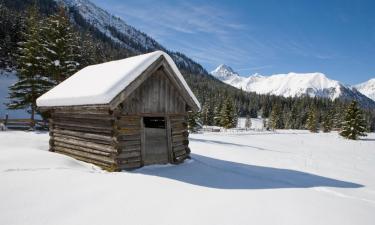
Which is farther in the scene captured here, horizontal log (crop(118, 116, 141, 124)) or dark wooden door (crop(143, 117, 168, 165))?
dark wooden door (crop(143, 117, 168, 165))

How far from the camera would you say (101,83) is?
13234mm

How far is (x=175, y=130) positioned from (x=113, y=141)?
3.80 meters

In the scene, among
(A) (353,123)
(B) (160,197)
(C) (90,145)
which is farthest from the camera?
(A) (353,123)

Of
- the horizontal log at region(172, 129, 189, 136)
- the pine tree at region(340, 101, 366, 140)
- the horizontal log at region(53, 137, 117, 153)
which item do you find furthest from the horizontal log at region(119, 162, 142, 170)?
the pine tree at region(340, 101, 366, 140)

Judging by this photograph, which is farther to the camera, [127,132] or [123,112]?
[127,132]

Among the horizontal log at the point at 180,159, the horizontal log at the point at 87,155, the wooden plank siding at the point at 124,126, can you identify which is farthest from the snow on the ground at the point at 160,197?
the horizontal log at the point at 180,159

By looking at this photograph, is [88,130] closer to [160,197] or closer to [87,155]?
[87,155]

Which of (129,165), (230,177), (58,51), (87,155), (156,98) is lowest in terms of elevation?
(230,177)

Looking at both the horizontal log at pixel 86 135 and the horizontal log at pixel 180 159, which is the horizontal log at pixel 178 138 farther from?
the horizontal log at pixel 86 135

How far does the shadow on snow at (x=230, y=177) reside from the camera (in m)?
11.9

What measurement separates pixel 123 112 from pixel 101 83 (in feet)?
5.61

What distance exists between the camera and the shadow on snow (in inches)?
469

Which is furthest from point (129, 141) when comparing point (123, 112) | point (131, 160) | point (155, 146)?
point (155, 146)

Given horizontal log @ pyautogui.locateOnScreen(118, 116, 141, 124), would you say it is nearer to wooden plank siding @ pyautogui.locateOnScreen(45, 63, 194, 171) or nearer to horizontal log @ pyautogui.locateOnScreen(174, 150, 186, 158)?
wooden plank siding @ pyautogui.locateOnScreen(45, 63, 194, 171)
